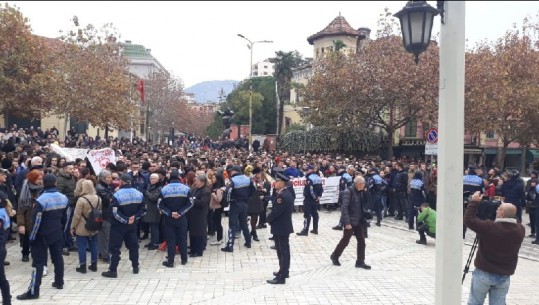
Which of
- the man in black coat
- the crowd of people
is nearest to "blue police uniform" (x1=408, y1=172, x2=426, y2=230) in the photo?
the crowd of people

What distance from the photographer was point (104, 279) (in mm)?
9008

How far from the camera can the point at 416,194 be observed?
14.9 m

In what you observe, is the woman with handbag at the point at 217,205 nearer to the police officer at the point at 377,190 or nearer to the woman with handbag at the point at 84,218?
the woman with handbag at the point at 84,218

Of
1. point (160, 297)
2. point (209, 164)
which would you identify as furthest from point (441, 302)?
point (209, 164)

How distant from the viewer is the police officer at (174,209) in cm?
988

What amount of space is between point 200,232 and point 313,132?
2547 centimetres

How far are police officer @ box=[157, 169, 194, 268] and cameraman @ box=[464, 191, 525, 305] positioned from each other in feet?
18.5

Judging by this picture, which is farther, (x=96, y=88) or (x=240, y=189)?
(x=96, y=88)

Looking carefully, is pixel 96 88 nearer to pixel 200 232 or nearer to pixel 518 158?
pixel 200 232

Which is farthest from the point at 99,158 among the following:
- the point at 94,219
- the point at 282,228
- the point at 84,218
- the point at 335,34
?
the point at 335,34

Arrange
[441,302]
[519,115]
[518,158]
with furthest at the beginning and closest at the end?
1. [518,158]
2. [519,115]
3. [441,302]

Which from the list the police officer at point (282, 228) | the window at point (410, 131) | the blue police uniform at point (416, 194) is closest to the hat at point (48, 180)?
the police officer at point (282, 228)

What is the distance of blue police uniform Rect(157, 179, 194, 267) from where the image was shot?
988 centimetres

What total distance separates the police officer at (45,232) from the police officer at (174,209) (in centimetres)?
217
